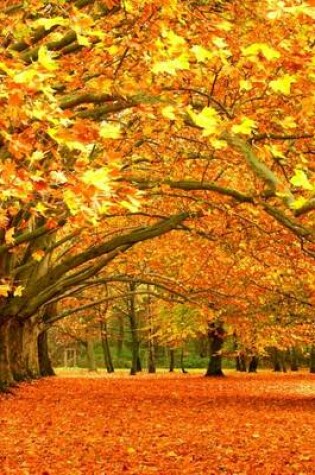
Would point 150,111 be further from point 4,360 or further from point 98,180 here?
point 4,360

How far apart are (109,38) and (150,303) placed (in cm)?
3938

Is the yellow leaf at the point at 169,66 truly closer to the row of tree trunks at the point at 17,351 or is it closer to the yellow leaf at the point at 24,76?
the yellow leaf at the point at 24,76

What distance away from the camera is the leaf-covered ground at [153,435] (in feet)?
32.1

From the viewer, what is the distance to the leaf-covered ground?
9.77m

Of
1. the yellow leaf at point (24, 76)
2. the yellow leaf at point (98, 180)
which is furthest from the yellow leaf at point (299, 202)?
the yellow leaf at point (24, 76)

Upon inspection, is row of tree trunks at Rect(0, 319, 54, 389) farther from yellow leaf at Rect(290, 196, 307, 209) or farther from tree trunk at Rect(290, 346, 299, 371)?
tree trunk at Rect(290, 346, 299, 371)

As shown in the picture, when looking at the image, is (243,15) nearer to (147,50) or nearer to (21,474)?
(147,50)

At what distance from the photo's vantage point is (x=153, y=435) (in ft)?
42.7

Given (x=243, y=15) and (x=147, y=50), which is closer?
(x=147, y=50)

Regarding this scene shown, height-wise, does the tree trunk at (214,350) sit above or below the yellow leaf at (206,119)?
below

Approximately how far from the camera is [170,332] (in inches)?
1577

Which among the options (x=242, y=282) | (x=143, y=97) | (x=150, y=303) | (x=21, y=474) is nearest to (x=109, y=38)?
(x=143, y=97)

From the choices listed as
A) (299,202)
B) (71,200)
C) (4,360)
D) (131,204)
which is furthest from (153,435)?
(4,360)

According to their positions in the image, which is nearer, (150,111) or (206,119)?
(206,119)
